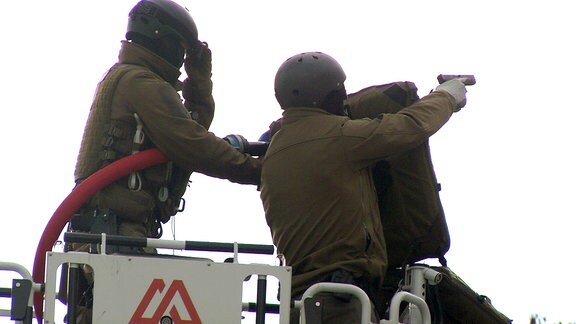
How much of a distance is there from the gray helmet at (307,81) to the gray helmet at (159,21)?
125 centimetres

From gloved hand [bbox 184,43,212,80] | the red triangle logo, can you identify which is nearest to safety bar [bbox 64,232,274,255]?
the red triangle logo

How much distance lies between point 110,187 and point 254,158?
1018 mm

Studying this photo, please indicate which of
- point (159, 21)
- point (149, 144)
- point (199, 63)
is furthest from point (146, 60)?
point (149, 144)

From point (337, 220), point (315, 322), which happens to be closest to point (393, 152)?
point (337, 220)

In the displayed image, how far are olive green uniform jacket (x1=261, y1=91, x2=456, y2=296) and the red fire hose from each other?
962 mm

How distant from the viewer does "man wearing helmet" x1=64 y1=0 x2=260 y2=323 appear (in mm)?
9383

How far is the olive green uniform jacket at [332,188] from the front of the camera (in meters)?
8.30

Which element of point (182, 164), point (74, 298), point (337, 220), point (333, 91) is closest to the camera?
point (74, 298)

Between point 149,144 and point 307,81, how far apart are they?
1.29 m

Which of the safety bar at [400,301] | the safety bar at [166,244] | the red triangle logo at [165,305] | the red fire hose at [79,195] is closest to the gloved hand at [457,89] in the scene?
the safety bar at [400,301]

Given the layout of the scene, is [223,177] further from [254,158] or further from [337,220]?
[337,220]

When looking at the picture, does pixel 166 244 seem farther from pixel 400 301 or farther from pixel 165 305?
pixel 400 301

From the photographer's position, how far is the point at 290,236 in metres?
8.45

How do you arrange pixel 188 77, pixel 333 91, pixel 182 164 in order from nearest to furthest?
1. pixel 333 91
2. pixel 182 164
3. pixel 188 77
